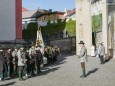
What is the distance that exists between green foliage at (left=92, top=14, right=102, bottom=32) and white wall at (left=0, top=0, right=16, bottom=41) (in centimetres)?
1213

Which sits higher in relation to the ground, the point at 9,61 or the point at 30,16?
the point at 30,16

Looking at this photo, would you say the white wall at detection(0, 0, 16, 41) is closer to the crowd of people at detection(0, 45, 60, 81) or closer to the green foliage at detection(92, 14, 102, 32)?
the crowd of people at detection(0, 45, 60, 81)

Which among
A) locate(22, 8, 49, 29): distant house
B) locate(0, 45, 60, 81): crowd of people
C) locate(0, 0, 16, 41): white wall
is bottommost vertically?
locate(0, 45, 60, 81): crowd of people

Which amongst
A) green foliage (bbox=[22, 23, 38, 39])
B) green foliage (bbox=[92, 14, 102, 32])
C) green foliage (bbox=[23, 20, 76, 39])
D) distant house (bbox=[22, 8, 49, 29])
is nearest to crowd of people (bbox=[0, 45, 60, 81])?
green foliage (bbox=[92, 14, 102, 32])

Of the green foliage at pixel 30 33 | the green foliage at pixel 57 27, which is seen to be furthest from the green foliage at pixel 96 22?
the green foliage at pixel 30 33

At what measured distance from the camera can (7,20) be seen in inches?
1176

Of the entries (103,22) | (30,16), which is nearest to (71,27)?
(103,22)

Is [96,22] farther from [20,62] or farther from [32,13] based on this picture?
[32,13]

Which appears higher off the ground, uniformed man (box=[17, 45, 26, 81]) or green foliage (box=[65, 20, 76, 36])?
green foliage (box=[65, 20, 76, 36])

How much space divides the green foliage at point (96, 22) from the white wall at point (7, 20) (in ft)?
39.8

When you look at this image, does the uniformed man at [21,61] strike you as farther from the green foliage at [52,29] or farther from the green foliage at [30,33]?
the green foliage at [30,33]

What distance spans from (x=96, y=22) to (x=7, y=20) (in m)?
14.2

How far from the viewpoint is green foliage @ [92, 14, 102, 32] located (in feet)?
133

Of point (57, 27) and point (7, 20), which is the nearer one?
point (7, 20)
